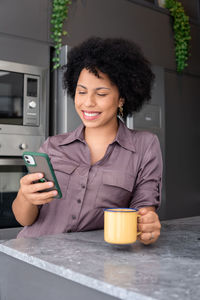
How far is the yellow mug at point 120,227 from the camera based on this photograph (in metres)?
0.84

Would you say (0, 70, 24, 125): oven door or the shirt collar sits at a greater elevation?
(0, 70, 24, 125): oven door

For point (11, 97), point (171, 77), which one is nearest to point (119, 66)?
point (11, 97)

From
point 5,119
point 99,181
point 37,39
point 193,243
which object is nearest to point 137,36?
point 37,39

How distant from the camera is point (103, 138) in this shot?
4.60ft

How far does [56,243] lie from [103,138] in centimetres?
56

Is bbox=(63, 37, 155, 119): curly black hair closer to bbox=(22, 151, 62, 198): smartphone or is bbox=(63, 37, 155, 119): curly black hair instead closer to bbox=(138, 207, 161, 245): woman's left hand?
bbox=(22, 151, 62, 198): smartphone

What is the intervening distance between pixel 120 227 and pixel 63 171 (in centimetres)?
53

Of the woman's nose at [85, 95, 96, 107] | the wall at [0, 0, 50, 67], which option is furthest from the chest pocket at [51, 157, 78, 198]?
the wall at [0, 0, 50, 67]

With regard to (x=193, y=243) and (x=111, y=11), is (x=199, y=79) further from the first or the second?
(x=193, y=243)

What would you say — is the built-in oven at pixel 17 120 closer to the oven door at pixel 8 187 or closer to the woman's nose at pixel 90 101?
the oven door at pixel 8 187

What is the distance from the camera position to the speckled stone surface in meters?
0.58

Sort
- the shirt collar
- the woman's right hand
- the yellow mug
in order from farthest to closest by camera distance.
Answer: the shirt collar, the woman's right hand, the yellow mug

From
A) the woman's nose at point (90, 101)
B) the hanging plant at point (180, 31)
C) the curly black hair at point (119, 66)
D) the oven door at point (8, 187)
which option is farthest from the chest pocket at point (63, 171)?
the hanging plant at point (180, 31)

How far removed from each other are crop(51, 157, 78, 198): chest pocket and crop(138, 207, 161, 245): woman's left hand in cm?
41
